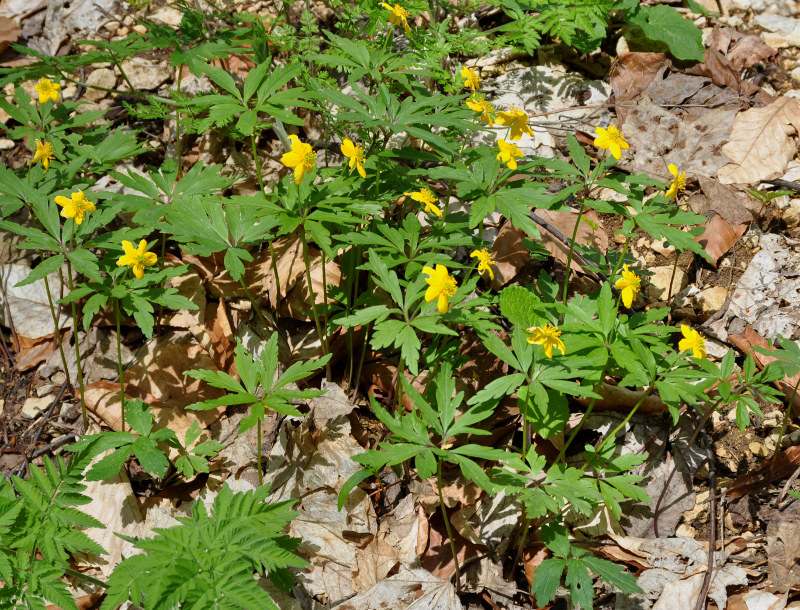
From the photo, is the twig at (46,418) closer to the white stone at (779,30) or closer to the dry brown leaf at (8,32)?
the dry brown leaf at (8,32)

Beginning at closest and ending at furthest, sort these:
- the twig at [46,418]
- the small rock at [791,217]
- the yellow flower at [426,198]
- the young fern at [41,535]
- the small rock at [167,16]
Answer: the young fern at [41,535] → the yellow flower at [426,198] → the twig at [46,418] → the small rock at [791,217] → the small rock at [167,16]

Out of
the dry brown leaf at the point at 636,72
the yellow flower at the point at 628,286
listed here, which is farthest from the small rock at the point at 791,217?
the yellow flower at the point at 628,286

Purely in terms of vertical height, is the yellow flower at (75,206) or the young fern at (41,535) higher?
the yellow flower at (75,206)

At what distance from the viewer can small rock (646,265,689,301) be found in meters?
3.48

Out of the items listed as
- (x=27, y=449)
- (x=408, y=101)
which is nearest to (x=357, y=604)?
(x=27, y=449)

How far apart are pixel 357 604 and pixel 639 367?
1557mm

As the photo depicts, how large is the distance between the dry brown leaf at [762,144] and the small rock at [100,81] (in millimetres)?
4385

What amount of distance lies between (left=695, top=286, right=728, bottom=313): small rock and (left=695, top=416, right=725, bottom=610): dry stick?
2.50 feet

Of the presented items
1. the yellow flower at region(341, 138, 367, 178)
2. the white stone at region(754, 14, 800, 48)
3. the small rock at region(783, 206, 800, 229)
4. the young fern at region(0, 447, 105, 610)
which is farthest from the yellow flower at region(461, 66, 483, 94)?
the white stone at region(754, 14, 800, 48)

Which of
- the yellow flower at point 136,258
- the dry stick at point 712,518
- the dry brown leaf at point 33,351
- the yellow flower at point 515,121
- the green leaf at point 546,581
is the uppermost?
the yellow flower at point 515,121

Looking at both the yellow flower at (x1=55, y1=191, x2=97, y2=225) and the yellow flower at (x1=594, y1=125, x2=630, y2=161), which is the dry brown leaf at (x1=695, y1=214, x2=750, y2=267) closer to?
the yellow flower at (x1=594, y1=125, x2=630, y2=161)

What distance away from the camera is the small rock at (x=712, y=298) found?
11.2 feet

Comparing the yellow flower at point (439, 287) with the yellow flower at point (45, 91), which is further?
the yellow flower at point (45, 91)

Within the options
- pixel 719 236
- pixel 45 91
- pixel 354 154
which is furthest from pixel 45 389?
pixel 719 236
